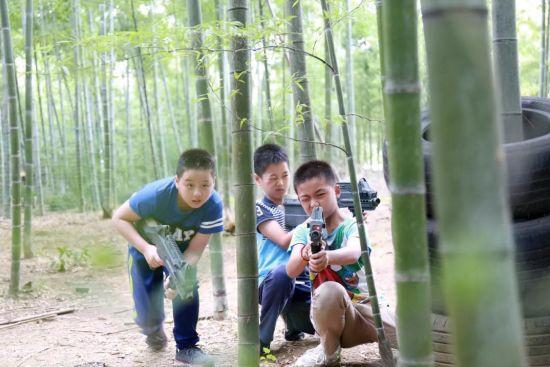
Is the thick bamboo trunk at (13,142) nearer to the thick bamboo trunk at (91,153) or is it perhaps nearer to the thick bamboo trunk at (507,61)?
the thick bamboo trunk at (507,61)

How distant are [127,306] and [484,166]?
4.62 meters

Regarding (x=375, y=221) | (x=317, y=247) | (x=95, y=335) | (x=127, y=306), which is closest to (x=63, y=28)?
(x=375, y=221)

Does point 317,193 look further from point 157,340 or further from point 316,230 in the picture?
point 157,340

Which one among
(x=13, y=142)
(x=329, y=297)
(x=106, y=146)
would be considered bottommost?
(x=329, y=297)

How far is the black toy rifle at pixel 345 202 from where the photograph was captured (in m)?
3.02

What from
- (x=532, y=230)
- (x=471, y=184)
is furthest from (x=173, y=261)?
(x=471, y=184)

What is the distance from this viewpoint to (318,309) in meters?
2.92

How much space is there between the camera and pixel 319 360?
3037 millimetres

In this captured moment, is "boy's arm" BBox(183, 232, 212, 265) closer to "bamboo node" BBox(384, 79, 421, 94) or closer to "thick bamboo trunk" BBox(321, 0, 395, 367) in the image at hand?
"thick bamboo trunk" BBox(321, 0, 395, 367)

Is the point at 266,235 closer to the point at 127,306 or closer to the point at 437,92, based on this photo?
the point at 127,306

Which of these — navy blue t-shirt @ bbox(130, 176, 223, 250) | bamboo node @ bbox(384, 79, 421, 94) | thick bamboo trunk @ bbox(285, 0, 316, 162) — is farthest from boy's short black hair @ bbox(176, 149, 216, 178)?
bamboo node @ bbox(384, 79, 421, 94)

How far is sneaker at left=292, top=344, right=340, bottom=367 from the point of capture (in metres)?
3.01

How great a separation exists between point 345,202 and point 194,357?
105 cm

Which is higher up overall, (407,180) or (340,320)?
(407,180)
